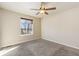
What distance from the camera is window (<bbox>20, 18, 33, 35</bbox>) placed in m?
5.29

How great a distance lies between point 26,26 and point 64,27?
287cm

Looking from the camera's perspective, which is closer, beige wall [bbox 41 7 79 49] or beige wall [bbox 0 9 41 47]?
beige wall [bbox 41 7 79 49]

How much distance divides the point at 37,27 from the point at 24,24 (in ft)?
4.95

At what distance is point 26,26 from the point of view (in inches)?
221

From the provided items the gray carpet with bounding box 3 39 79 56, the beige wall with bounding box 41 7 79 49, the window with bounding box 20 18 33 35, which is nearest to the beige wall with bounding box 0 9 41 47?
the window with bounding box 20 18 33 35

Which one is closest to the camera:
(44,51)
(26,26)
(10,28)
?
(44,51)

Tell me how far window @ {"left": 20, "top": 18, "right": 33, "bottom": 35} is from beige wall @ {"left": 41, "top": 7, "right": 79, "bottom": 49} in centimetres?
134

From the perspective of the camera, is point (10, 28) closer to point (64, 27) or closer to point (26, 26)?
point (26, 26)

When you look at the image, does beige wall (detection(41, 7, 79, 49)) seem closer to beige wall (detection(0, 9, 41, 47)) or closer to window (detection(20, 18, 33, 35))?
window (detection(20, 18, 33, 35))

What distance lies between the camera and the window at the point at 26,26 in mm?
5285

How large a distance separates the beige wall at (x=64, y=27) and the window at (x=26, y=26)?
4.40ft

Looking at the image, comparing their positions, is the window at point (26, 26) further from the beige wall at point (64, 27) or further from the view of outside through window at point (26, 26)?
the beige wall at point (64, 27)

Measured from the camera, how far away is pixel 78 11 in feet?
11.9

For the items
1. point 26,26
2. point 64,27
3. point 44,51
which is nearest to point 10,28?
point 26,26
